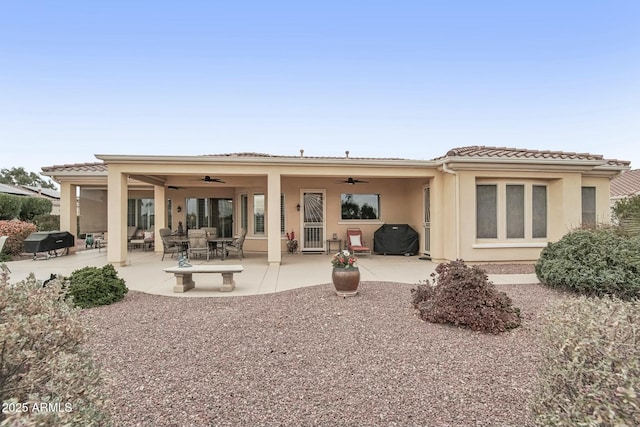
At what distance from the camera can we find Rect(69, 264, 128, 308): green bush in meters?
5.71

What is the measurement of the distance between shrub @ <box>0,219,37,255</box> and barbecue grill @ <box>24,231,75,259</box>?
1.35m

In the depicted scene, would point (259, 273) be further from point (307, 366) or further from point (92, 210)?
point (92, 210)

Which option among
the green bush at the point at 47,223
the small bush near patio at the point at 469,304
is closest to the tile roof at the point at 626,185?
the small bush near patio at the point at 469,304

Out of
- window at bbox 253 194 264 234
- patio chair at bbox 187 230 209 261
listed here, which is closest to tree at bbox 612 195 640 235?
window at bbox 253 194 264 234

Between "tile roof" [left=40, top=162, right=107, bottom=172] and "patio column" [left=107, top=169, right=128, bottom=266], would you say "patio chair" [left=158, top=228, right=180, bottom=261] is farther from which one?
"tile roof" [left=40, top=162, right=107, bottom=172]

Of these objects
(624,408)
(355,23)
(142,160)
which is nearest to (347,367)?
(624,408)

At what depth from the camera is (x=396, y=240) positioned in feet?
43.2

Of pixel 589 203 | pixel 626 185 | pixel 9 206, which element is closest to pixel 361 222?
pixel 589 203

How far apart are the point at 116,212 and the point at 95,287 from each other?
Result: 16.1 feet

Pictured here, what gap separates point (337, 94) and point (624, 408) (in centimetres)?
1492

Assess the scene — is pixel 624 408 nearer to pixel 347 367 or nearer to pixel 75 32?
pixel 347 367

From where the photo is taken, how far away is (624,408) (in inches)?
59.7

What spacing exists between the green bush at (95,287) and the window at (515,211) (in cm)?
1130

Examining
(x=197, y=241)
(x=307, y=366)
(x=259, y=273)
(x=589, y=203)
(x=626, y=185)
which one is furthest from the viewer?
(x=626, y=185)
